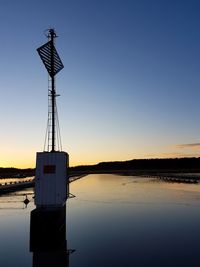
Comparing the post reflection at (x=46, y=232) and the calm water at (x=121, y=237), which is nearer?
the calm water at (x=121, y=237)

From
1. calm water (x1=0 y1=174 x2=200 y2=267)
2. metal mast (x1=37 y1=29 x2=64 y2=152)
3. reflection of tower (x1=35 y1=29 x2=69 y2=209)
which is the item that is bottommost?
calm water (x1=0 y1=174 x2=200 y2=267)

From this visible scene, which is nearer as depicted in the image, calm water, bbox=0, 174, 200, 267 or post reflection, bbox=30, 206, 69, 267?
calm water, bbox=0, 174, 200, 267

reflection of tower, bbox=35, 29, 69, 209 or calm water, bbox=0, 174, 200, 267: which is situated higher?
reflection of tower, bbox=35, 29, 69, 209

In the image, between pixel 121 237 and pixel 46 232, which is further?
pixel 121 237

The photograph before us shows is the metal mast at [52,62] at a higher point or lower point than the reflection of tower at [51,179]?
higher

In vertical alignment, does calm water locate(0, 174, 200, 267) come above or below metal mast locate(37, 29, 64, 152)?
below

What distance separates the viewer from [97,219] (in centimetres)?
4209

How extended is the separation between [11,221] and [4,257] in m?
16.6

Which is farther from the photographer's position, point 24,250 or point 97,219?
point 97,219

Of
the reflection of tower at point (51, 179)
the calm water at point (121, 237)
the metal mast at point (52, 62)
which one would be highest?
the metal mast at point (52, 62)

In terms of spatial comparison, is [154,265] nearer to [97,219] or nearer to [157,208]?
[97,219]

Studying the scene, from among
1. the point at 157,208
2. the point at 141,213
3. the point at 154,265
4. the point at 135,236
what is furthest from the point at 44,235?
the point at 157,208

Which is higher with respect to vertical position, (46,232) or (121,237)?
(46,232)

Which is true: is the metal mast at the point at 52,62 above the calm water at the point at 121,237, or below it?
above
